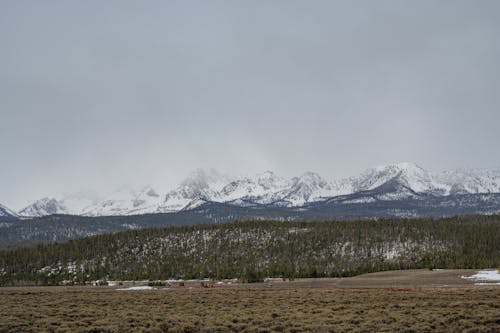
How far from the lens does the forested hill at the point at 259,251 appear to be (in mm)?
131625

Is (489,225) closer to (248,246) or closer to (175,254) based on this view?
(248,246)

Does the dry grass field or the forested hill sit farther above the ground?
the dry grass field

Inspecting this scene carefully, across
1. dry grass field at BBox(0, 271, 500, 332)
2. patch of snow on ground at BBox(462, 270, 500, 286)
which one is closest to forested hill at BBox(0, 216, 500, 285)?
patch of snow on ground at BBox(462, 270, 500, 286)

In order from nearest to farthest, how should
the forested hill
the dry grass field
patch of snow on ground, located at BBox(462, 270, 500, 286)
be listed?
1. the dry grass field
2. patch of snow on ground, located at BBox(462, 270, 500, 286)
3. the forested hill

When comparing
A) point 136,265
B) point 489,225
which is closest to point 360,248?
point 489,225

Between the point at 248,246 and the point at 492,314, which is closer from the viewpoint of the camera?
the point at 492,314

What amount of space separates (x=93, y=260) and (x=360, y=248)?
285 ft

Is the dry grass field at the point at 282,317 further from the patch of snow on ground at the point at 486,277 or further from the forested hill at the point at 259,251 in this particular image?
the forested hill at the point at 259,251

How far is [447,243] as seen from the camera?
15612 cm

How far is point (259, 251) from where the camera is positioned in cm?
16212

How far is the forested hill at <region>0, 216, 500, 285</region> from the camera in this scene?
131625 mm

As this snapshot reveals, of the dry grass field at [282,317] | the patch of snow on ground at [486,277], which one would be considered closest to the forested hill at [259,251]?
the patch of snow on ground at [486,277]

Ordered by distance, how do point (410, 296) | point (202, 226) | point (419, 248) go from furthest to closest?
1. point (202, 226)
2. point (419, 248)
3. point (410, 296)

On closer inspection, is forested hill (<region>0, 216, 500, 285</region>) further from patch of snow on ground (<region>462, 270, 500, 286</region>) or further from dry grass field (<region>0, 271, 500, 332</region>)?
dry grass field (<region>0, 271, 500, 332</region>)
